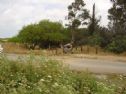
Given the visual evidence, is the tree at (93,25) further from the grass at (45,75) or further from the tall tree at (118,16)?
the grass at (45,75)

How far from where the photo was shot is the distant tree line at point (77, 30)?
4662 centimetres

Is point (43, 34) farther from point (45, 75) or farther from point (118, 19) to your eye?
point (45, 75)

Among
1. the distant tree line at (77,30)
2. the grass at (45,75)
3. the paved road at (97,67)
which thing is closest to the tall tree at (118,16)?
the distant tree line at (77,30)

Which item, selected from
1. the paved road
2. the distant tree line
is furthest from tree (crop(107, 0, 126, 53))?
the paved road

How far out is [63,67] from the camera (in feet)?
43.8

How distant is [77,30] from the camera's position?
2020 inches

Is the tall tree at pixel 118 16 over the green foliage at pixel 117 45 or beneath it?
over

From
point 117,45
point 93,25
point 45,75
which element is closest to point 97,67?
point 45,75

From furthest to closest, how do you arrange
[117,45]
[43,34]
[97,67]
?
[43,34] < [117,45] < [97,67]

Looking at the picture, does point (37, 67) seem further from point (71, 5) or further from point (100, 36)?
point (71, 5)

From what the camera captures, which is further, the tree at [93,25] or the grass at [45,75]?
the tree at [93,25]

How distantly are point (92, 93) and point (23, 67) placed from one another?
2.97 metres

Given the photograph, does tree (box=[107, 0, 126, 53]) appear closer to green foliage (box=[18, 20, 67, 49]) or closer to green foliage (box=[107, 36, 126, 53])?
green foliage (box=[107, 36, 126, 53])

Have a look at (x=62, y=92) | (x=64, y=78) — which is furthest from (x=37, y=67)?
(x=62, y=92)
